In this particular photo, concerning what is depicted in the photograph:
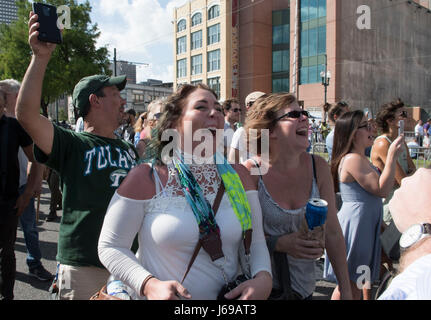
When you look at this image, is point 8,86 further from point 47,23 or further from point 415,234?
point 415,234

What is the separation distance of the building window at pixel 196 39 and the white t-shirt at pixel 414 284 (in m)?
50.3

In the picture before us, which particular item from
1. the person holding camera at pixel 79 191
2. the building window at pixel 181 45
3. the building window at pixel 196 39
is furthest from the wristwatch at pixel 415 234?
the building window at pixel 181 45

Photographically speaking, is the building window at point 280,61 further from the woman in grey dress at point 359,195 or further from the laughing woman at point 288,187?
the laughing woman at point 288,187

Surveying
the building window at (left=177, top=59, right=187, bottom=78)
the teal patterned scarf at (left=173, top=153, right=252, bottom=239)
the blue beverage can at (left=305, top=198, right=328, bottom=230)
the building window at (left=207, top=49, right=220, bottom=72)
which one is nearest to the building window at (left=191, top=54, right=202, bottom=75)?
the building window at (left=177, top=59, right=187, bottom=78)

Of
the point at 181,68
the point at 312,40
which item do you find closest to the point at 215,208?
the point at 312,40

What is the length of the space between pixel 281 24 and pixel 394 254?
47891 mm

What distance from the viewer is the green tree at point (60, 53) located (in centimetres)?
2205

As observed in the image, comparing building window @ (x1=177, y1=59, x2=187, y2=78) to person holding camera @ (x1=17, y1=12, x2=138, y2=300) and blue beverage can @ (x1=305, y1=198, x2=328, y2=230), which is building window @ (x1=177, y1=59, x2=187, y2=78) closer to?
person holding camera @ (x1=17, y1=12, x2=138, y2=300)

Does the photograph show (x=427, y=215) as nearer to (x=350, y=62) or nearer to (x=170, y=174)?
(x=170, y=174)

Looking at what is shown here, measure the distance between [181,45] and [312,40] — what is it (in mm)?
21696

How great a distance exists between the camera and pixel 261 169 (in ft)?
7.37

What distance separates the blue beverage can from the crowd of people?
30 millimetres
